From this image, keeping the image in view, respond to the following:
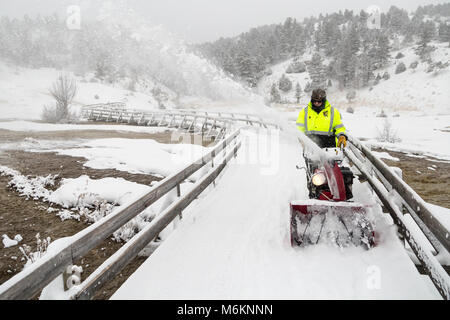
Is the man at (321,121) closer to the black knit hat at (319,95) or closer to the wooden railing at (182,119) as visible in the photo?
the black knit hat at (319,95)

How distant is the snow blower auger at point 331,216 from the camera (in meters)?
3.55

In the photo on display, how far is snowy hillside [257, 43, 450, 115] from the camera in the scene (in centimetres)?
3803

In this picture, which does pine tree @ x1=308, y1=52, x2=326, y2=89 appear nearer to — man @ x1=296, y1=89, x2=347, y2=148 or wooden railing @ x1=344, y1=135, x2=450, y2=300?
man @ x1=296, y1=89, x2=347, y2=148

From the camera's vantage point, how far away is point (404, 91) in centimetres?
4672

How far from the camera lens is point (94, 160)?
28.4 ft

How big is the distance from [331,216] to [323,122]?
173cm

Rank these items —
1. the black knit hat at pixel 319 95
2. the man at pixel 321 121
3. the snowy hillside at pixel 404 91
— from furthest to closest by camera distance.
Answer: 1. the snowy hillside at pixel 404 91
2. the man at pixel 321 121
3. the black knit hat at pixel 319 95

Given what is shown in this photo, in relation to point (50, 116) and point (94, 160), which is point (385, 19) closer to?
point (50, 116)

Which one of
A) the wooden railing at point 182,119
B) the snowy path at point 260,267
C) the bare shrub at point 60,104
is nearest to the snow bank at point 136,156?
the snowy path at point 260,267

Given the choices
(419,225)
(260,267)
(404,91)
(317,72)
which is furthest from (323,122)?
(317,72)

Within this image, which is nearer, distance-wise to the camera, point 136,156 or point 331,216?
point 331,216

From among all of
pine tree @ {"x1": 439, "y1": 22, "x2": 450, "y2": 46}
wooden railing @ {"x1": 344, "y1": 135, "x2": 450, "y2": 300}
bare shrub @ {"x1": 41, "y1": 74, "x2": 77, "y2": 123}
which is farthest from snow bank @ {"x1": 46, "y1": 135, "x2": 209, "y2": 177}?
pine tree @ {"x1": 439, "y1": 22, "x2": 450, "y2": 46}

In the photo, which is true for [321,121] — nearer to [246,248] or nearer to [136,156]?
[246,248]

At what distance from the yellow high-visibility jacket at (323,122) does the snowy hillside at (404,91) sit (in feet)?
105
